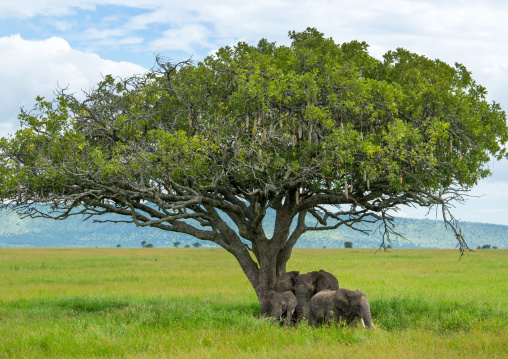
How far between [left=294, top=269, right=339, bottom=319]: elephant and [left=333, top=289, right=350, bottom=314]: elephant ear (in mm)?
2800

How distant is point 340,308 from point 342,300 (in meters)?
0.30

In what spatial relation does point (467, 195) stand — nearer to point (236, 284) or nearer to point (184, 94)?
point (184, 94)

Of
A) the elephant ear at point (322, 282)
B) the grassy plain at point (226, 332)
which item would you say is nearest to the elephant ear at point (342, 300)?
the grassy plain at point (226, 332)

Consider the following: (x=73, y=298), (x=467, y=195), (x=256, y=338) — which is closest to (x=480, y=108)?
(x=467, y=195)

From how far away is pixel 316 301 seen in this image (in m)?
19.3

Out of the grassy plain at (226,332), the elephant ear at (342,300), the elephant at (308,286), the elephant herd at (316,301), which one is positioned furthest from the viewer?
the elephant at (308,286)

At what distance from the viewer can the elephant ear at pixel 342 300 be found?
18.1 meters

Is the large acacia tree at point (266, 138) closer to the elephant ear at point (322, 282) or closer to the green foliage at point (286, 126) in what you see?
the green foliage at point (286, 126)

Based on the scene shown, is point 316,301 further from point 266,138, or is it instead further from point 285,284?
point 266,138

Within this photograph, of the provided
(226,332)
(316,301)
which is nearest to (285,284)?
(316,301)

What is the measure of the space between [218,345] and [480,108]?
13636mm

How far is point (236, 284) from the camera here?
131 ft

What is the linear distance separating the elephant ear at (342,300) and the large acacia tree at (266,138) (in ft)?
11.2

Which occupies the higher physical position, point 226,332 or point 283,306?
point 283,306
